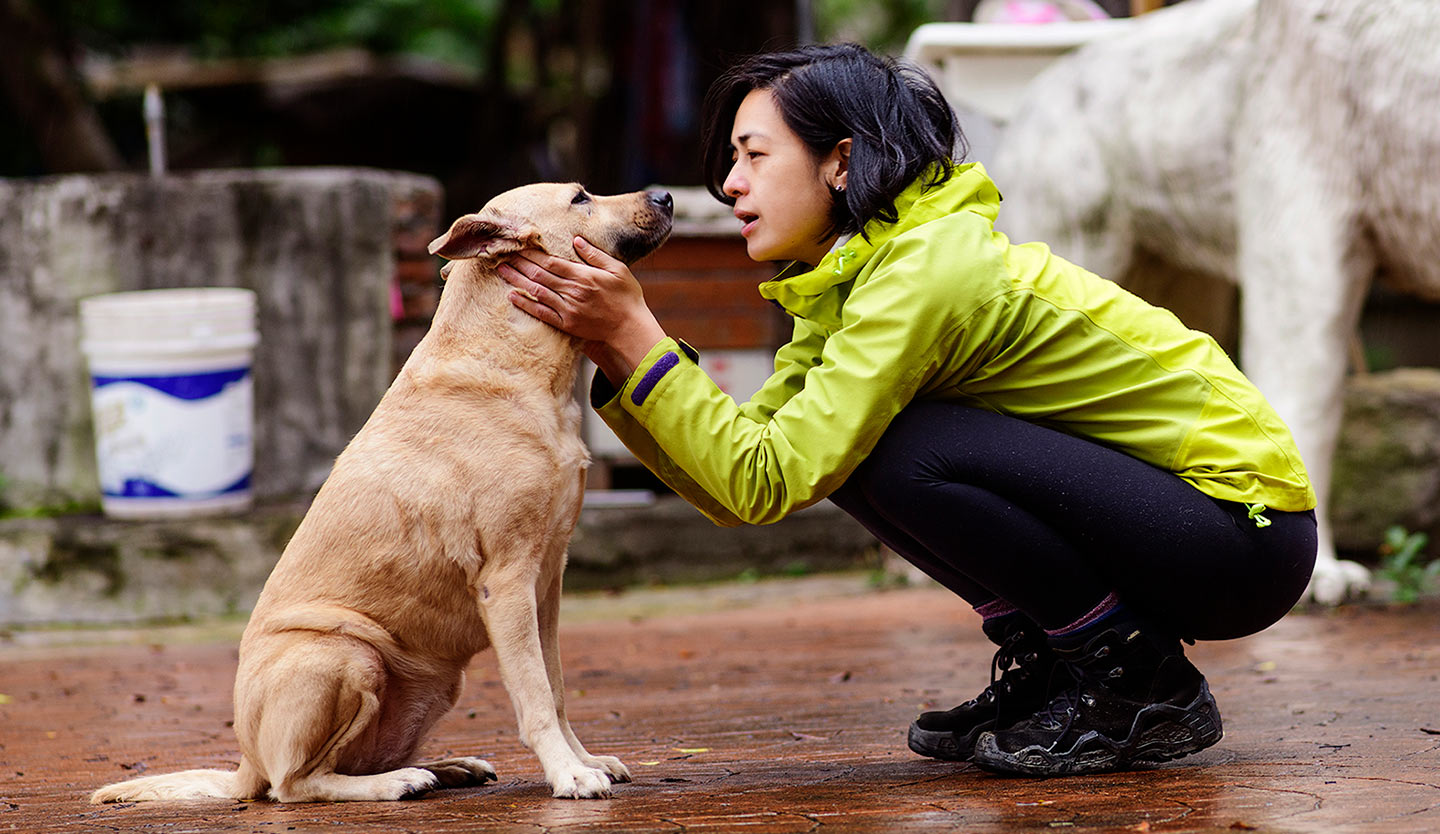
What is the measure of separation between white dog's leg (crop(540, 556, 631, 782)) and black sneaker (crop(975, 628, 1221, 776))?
75cm

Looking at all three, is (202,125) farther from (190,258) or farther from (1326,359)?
(1326,359)

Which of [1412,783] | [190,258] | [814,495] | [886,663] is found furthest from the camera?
[190,258]

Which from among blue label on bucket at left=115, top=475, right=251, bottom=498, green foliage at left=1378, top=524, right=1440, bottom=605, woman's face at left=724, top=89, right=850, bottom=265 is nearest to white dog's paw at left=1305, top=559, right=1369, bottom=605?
green foliage at left=1378, top=524, right=1440, bottom=605

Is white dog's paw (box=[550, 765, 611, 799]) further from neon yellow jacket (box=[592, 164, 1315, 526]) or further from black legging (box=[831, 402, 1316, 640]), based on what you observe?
black legging (box=[831, 402, 1316, 640])

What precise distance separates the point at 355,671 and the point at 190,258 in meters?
4.45

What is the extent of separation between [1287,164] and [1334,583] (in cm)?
150

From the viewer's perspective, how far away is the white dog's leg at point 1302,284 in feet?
→ 16.4

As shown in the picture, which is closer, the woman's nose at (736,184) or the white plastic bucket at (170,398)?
the woman's nose at (736,184)

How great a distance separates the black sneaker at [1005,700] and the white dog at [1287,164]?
2550 mm

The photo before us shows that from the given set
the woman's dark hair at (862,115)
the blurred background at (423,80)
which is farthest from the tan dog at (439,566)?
the blurred background at (423,80)

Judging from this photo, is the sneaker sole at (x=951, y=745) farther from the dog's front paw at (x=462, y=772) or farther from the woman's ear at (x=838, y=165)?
the woman's ear at (x=838, y=165)

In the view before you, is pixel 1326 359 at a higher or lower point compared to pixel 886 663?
higher

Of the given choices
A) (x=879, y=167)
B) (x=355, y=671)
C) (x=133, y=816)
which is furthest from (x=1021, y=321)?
(x=133, y=816)

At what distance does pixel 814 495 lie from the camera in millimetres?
2652
